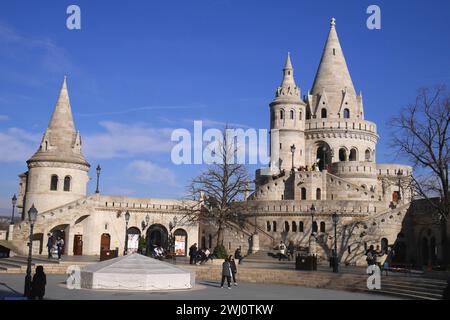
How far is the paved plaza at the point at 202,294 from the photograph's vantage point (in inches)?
792

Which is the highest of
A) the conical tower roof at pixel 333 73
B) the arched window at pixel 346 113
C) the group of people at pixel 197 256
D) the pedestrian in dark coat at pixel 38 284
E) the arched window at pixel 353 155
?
the conical tower roof at pixel 333 73

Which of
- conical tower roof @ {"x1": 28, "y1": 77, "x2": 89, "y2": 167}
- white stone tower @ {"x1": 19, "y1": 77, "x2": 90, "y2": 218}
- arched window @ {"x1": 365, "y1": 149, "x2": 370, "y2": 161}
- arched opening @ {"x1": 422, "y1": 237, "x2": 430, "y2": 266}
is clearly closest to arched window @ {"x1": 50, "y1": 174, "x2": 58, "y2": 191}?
white stone tower @ {"x1": 19, "y1": 77, "x2": 90, "y2": 218}

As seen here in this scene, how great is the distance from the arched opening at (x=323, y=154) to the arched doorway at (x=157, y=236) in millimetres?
18745

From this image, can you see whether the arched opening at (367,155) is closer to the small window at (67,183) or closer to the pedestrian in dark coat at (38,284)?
the small window at (67,183)

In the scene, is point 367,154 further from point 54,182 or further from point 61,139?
point 54,182

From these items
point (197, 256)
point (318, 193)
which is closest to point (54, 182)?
point (197, 256)

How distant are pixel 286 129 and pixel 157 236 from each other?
17988 millimetres

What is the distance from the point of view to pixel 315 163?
60219 millimetres

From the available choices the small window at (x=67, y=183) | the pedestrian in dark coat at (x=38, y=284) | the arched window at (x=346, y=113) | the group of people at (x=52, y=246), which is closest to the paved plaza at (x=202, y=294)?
the pedestrian in dark coat at (x=38, y=284)

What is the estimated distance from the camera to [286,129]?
6125cm

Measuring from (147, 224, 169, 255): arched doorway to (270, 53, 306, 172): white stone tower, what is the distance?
1468 cm
